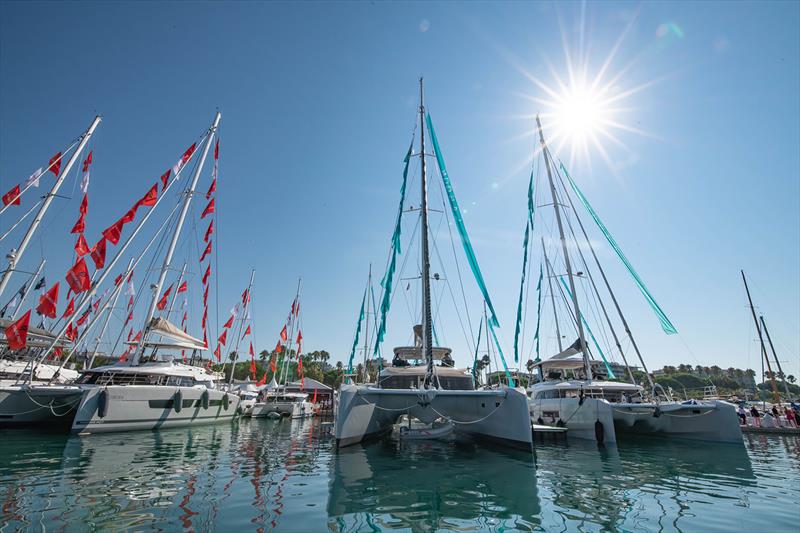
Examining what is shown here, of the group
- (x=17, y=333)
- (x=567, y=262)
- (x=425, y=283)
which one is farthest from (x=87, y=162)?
(x=567, y=262)

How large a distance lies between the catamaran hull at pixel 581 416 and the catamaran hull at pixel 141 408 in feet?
60.0

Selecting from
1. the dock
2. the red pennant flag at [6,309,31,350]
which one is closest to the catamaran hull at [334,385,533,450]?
the red pennant flag at [6,309,31,350]

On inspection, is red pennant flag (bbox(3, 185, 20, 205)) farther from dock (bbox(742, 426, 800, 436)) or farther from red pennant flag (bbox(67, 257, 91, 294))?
dock (bbox(742, 426, 800, 436))

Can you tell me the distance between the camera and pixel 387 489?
7.41 metres

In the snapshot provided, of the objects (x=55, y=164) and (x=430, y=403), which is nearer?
(x=430, y=403)

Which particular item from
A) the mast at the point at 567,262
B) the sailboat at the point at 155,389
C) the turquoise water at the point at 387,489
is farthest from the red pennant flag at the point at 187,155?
the mast at the point at 567,262

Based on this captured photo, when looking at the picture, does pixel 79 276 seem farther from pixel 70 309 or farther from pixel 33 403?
pixel 33 403

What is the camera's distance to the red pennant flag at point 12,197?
1375cm

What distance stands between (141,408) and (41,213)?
29.8ft

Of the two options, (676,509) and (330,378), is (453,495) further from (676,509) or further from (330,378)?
(330,378)

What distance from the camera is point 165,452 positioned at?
37.6 feet

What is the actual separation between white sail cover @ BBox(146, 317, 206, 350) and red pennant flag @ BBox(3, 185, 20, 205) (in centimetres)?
812

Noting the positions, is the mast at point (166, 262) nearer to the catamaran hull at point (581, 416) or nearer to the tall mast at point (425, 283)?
the tall mast at point (425, 283)

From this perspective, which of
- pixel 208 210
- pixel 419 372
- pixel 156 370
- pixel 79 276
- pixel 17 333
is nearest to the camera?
pixel 17 333
